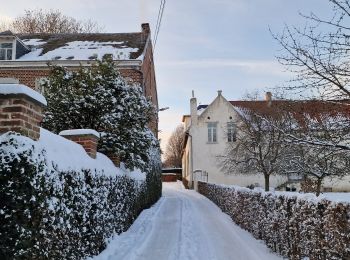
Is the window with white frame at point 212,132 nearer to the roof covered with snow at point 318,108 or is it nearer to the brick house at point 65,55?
the brick house at point 65,55

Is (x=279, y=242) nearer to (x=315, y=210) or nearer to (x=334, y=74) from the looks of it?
(x=315, y=210)

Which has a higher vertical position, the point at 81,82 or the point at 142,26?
the point at 142,26

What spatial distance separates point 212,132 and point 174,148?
53752 millimetres

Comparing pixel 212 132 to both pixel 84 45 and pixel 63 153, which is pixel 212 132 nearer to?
pixel 84 45

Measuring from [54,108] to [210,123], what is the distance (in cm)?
3056

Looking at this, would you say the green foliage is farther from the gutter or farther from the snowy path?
the gutter

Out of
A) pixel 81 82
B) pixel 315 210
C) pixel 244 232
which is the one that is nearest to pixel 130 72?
pixel 81 82

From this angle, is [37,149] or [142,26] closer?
[37,149]

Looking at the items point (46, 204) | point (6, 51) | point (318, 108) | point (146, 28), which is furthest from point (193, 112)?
point (46, 204)

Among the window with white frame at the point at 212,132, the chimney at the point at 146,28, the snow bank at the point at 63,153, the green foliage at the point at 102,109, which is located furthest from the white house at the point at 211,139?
the snow bank at the point at 63,153

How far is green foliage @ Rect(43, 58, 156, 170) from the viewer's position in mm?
11836

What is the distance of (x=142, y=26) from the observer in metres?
29.5

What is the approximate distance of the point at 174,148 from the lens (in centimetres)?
9500

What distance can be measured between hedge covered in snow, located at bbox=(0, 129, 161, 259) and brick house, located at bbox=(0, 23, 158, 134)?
16365 mm
